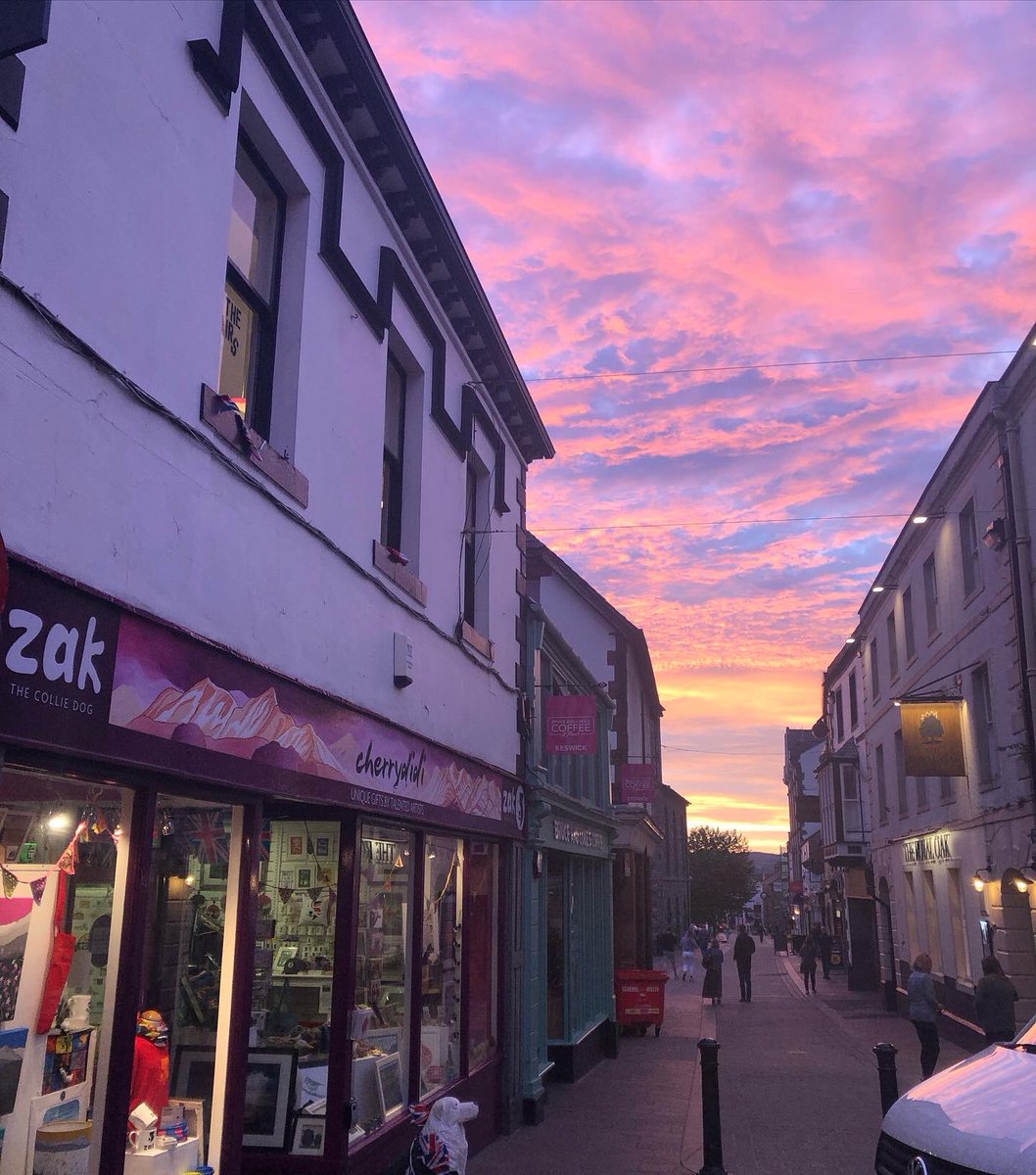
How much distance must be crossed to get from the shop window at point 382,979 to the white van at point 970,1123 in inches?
158

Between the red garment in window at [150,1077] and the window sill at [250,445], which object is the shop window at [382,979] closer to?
the red garment in window at [150,1077]

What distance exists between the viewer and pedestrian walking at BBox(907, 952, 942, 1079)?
48.8ft

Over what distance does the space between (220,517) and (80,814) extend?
178 cm

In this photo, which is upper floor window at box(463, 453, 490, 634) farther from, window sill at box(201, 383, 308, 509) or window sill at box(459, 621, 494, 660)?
window sill at box(201, 383, 308, 509)

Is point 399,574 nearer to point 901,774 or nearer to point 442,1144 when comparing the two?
point 442,1144

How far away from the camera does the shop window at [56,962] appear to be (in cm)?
494

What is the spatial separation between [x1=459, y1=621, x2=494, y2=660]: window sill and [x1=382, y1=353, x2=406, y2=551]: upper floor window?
1.61 m

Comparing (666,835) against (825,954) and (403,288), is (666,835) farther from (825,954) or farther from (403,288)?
(403,288)

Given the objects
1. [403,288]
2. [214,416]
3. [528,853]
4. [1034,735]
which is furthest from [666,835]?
[214,416]

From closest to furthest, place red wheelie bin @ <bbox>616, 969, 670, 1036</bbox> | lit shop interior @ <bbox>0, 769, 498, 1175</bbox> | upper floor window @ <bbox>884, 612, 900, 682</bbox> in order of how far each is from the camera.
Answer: lit shop interior @ <bbox>0, 769, 498, 1175</bbox> < red wheelie bin @ <bbox>616, 969, 670, 1036</bbox> < upper floor window @ <bbox>884, 612, 900, 682</bbox>

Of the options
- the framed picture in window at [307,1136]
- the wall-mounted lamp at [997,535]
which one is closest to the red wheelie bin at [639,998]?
the wall-mounted lamp at [997,535]

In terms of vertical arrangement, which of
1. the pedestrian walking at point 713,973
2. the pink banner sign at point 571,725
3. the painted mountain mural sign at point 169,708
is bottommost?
the pedestrian walking at point 713,973

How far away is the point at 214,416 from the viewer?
6027mm

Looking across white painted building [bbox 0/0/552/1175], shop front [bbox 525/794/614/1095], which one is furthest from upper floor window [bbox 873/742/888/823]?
white painted building [bbox 0/0/552/1175]
